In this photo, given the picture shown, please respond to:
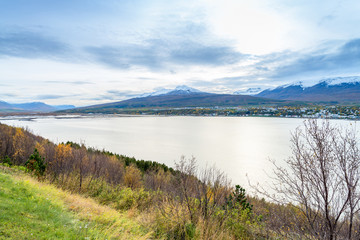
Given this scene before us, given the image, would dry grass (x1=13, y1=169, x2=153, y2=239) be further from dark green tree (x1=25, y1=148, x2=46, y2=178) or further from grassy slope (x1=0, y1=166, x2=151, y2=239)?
dark green tree (x1=25, y1=148, x2=46, y2=178)

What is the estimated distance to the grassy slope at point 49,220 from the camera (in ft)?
14.8

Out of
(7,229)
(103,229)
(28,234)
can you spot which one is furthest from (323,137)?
(7,229)

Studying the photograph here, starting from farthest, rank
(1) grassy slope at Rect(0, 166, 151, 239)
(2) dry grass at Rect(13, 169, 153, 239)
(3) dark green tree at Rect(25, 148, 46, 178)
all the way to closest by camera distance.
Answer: (3) dark green tree at Rect(25, 148, 46, 178) < (2) dry grass at Rect(13, 169, 153, 239) < (1) grassy slope at Rect(0, 166, 151, 239)

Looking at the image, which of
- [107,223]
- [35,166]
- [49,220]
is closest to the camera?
[49,220]

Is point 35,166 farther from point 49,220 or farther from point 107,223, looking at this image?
point 107,223

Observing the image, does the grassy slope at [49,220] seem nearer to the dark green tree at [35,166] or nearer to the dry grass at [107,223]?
the dry grass at [107,223]

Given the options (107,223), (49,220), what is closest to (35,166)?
(49,220)

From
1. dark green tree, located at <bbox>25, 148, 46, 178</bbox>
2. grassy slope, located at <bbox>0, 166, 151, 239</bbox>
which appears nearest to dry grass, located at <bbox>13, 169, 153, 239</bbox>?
grassy slope, located at <bbox>0, 166, 151, 239</bbox>

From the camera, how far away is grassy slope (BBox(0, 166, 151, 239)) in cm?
450

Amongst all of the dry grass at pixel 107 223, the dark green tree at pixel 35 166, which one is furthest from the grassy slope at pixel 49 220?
the dark green tree at pixel 35 166

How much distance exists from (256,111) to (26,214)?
166 metres

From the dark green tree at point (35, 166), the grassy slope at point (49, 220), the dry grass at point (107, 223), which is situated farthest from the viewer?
the dark green tree at point (35, 166)

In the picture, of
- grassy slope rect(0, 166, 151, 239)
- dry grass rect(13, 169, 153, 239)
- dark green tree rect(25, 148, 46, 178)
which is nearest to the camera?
grassy slope rect(0, 166, 151, 239)

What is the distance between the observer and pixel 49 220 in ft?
17.0
